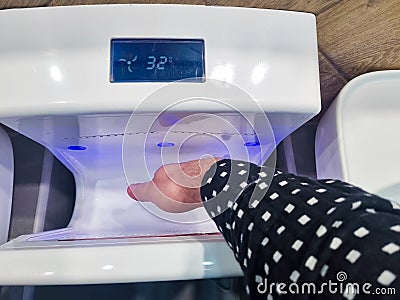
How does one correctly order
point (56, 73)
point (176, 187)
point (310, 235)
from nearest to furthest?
point (310, 235), point (56, 73), point (176, 187)

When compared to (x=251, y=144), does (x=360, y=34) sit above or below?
above

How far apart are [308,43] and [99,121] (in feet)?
0.79

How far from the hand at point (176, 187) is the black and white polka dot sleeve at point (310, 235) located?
0.16 metres

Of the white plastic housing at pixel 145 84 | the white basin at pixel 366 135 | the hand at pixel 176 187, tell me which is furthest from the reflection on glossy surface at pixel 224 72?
the white basin at pixel 366 135

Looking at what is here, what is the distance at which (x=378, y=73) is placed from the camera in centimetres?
66

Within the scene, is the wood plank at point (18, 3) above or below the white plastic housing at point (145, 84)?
above

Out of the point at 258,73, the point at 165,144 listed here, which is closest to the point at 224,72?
the point at 258,73

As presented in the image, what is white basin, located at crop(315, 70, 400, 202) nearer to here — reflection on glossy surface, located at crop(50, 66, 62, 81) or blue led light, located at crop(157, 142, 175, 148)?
blue led light, located at crop(157, 142, 175, 148)

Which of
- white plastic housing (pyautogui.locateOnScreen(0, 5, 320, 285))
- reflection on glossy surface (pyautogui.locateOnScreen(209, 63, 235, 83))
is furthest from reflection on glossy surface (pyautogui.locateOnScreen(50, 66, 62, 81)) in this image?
reflection on glossy surface (pyautogui.locateOnScreen(209, 63, 235, 83))

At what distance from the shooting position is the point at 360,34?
619 millimetres

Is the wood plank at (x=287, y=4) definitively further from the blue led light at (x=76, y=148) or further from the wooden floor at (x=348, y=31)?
the blue led light at (x=76, y=148)

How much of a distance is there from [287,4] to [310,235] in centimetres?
34

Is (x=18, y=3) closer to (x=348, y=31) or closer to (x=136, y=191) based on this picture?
(x=136, y=191)

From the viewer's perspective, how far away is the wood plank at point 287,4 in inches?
21.8
